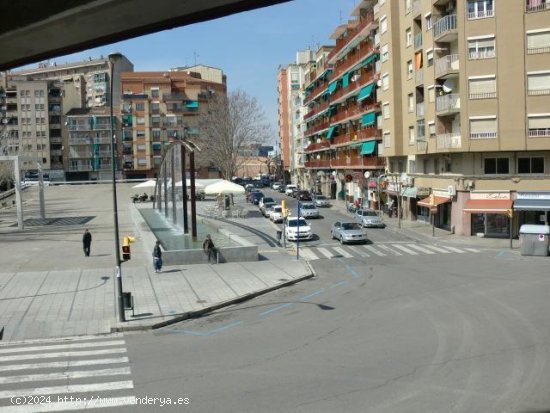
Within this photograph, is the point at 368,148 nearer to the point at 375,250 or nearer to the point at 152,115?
the point at 375,250

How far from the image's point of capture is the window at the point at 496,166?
3894 cm

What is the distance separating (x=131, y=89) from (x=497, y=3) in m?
89.9

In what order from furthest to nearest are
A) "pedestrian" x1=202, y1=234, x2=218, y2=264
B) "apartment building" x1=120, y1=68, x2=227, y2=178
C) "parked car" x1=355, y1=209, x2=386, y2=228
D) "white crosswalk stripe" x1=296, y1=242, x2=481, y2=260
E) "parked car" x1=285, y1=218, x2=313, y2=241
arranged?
"apartment building" x1=120, y1=68, x2=227, y2=178 → "parked car" x1=355, y1=209, x2=386, y2=228 → "parked car" x1=285, y1=218, x2=313, y2=241 → "white crosswalk stripe" x1=296, y1=242, x2=481, y2=260 → "pedestrian" x1=202, y1=234, x2=218, y2=264

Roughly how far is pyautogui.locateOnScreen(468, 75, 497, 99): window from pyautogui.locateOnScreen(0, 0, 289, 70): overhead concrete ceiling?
3742 cm

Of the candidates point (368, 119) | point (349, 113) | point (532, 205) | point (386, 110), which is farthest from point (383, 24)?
point (532, 205)

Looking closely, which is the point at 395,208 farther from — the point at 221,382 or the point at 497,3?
the point at 221,382

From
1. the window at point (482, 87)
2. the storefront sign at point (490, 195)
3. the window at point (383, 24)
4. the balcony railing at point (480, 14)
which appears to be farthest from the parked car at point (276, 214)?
the balcony railing at point (480, 14)

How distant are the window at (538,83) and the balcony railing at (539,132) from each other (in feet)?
7.43

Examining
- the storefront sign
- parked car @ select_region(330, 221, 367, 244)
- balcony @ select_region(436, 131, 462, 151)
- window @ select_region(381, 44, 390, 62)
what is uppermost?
window @ select_region(381, 44, 390, 62)

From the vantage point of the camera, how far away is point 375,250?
35.0 m

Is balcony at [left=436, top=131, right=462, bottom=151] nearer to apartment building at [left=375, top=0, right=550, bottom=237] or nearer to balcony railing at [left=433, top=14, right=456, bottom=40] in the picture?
apartment building at [left=375, top=0, right=550, bottom=237]

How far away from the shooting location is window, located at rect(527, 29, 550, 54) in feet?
120

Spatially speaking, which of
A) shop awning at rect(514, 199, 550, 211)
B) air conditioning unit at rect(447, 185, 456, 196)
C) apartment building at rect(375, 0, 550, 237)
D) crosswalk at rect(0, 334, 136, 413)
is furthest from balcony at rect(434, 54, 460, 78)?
crosswalk at rect(0, 334, 136, 413)

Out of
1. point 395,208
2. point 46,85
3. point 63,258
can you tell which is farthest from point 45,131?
point 63,258
